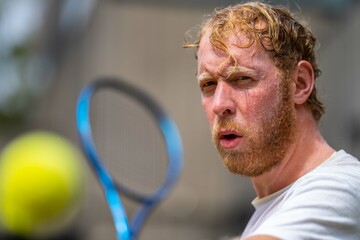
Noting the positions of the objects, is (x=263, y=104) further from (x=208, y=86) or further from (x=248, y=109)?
(x=208, y=86)

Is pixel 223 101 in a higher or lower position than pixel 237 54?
lower

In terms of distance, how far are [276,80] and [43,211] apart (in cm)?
629

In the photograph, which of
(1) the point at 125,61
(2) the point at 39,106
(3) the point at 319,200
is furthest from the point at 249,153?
(2) the point at 39,106

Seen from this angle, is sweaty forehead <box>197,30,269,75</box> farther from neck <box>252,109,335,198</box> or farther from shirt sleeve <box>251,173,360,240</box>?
shirt sleeve <box>251,173,360,240</box>

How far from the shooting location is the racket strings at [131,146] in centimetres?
700

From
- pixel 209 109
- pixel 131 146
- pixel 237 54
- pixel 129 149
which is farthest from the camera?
pixel 131 146

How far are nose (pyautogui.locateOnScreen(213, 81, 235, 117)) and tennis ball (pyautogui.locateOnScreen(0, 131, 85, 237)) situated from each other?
6.03 meters

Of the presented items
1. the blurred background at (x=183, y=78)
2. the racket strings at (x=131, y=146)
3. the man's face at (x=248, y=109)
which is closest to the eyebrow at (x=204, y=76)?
the man's face at (x=248, y=109)

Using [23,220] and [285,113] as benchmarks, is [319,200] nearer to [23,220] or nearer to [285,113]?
[285,113]

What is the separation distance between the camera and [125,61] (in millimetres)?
12375

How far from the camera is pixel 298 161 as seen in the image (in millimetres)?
2779

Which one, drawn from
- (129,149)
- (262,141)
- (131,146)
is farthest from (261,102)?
(131,146)

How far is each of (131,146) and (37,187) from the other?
936mm

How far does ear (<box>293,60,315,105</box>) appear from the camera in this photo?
285 cm
